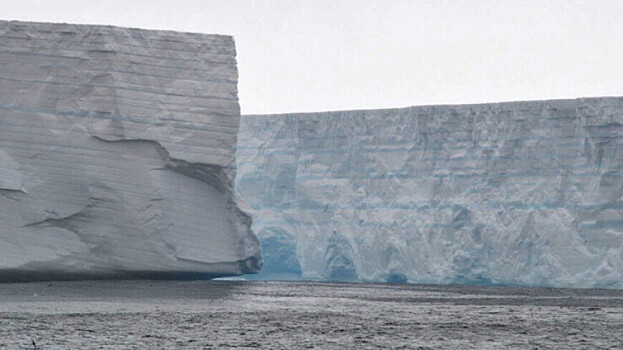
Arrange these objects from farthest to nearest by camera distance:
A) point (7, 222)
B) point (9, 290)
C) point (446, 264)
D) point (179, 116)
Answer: point (446, 264), point (179, 116), point (7, 222), point (9, 290)

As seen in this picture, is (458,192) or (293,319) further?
(458,192)

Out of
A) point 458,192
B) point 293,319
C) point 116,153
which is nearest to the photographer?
point 293,319

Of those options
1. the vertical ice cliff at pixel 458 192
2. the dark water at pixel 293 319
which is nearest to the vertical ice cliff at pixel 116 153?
the dark water at pixel 293 319

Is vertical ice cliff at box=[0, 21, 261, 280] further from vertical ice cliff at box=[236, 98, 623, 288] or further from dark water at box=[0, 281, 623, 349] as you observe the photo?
vertical ice cliff at box=[236, 98, 623, 288]

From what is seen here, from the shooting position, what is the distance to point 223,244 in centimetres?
2162

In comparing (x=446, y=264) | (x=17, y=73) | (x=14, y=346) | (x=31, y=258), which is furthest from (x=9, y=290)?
(x=446, y=264)

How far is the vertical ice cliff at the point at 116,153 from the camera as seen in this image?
19750mm

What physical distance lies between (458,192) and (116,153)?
764cm

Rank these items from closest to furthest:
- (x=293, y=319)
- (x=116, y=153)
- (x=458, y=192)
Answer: (x=293, y=319) → (x=116, y=153) → (x=458, y=192)

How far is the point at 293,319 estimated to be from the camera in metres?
13.1

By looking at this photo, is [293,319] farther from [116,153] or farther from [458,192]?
[458,192]

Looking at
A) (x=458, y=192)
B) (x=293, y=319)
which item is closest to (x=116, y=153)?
(x=458, y=192)

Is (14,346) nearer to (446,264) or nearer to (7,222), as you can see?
(7,222)

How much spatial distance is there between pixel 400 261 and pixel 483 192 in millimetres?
2311
